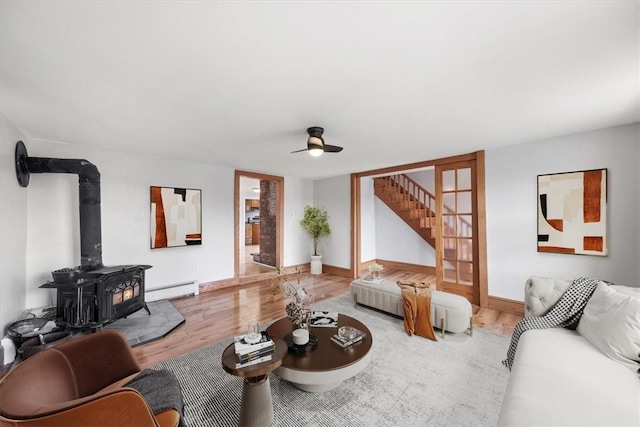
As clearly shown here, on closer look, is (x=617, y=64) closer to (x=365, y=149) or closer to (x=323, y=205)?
(x=365, y=149)

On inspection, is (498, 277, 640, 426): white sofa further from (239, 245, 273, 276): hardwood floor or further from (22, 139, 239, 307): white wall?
(239, 245, 273, 276): hardwood floor

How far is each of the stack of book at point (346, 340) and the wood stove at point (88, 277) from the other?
2.74m

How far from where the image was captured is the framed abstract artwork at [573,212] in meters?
2.94

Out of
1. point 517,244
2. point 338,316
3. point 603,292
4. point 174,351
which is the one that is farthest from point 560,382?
point 174,351

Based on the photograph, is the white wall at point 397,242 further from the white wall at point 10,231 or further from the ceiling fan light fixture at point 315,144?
the white wall at point 10,231

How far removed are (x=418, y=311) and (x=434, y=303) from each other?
8.9 inches

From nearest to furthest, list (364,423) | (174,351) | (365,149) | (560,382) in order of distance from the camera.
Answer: (560,382)
(364,423)
(174,351)
(365,149)

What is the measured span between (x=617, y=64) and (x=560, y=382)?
7.12ft

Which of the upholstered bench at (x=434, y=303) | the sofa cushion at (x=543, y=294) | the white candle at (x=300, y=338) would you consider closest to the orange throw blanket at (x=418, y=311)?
the upholstered bench at (x=434, y=303)

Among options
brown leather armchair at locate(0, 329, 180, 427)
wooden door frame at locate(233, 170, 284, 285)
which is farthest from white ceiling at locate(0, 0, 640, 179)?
wooden door frame at locate(233, 170, 284, 285)

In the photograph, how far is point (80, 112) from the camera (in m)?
2.38

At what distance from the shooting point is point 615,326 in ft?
5.21

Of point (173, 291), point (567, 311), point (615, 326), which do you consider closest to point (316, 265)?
point (173, 291)

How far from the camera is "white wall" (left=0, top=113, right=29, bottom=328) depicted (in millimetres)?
2402
